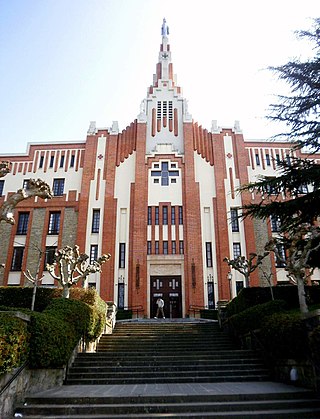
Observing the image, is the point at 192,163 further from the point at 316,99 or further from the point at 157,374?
the point at 157,374

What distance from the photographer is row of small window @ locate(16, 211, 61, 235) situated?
25188 millimetres

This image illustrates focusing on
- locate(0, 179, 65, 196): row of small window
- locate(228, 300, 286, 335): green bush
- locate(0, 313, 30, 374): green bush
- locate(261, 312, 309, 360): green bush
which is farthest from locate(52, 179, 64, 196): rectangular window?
locate(261, 312, 309, 360): green bush

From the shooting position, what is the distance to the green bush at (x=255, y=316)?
1066 cm

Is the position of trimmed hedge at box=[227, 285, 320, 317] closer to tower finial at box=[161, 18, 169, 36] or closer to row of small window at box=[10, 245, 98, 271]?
row of small window at box=[10, 245, 98, 271]

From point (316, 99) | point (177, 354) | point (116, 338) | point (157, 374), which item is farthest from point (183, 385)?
point (316, 99)

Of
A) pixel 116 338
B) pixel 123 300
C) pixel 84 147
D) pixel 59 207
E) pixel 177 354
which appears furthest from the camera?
pixel 84 147

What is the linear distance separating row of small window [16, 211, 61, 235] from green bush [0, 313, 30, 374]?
740 inches

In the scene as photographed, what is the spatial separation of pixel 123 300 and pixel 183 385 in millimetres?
15021

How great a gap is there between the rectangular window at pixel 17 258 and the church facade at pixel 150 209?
0.08m

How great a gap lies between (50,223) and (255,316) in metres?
19.0

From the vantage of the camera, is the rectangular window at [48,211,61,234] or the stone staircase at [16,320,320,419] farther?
the rectangular window at [48,211,61,234]

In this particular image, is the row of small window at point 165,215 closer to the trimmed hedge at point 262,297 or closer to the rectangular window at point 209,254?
the rectangular window at point 209,254

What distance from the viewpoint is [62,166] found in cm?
2714

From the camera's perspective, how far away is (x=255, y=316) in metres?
11.2
